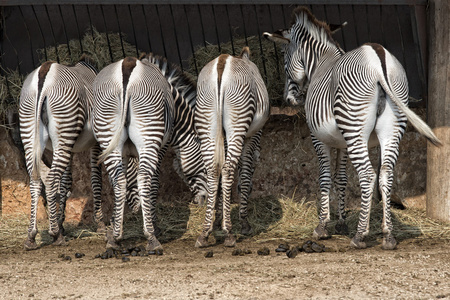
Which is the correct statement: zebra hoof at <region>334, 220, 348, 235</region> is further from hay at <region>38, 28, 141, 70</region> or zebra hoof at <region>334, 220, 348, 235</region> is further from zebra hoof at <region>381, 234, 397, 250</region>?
hay at <region>38, 28, 141, 70</region>

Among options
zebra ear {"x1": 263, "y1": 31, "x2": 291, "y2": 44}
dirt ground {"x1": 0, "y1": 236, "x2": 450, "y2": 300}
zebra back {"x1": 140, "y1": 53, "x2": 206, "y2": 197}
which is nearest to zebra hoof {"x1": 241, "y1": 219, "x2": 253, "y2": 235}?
dirt ground {"x1": 0, "y1": 236, "x2": 450, "y2": 300}

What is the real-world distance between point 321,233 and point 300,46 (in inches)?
104

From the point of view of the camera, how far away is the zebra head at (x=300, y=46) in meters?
8.51

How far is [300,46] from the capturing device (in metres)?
8.67

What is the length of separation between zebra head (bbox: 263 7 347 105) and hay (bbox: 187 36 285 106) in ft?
2.19

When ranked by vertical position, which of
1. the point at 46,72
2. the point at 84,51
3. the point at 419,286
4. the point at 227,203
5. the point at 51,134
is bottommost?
the point at 419,286

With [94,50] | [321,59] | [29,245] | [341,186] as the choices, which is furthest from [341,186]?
[94,50]

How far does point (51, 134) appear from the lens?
763cm

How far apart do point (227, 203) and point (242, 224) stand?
0.95 metres

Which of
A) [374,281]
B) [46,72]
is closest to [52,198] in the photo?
[46,72]

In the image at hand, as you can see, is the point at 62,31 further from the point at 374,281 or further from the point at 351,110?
the point at 374,281

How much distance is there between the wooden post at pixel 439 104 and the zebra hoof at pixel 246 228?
8.90 feet

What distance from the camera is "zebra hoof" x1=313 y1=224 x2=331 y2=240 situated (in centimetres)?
788

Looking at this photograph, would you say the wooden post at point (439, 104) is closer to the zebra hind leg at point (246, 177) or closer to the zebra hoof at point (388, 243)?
the zebra hoof at point (388, 243)
